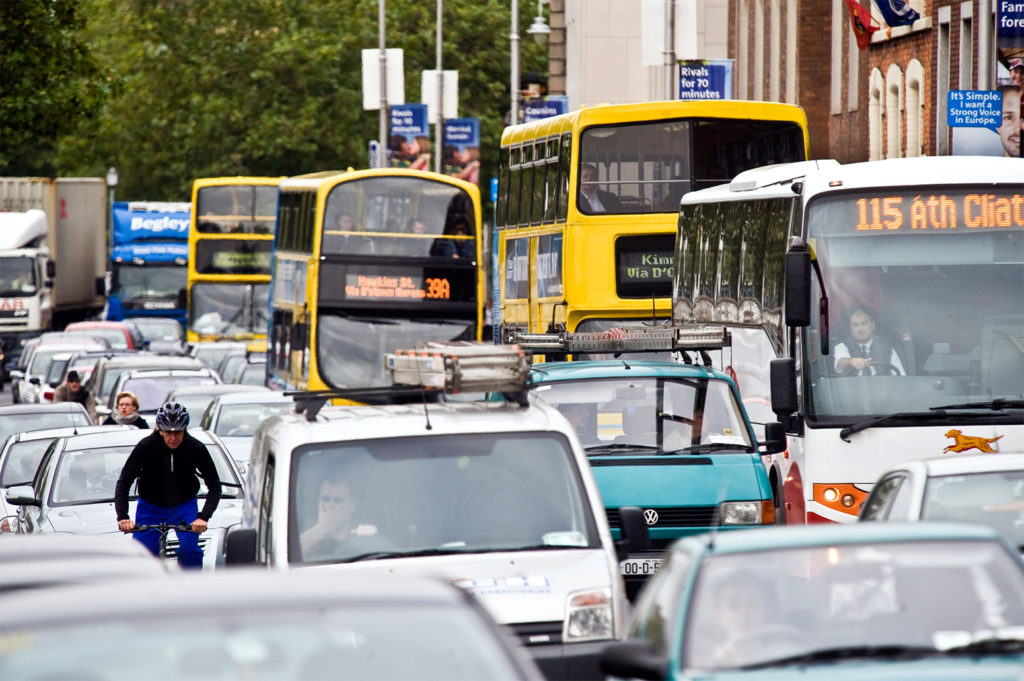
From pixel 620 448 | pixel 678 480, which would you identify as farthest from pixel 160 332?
pixel 678 480

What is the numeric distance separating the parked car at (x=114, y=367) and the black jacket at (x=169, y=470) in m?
14.0

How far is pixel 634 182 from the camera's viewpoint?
2091cm

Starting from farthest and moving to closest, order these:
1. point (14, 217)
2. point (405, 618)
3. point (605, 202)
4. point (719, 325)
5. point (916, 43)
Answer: point (14, 217), point (916, 43), point (605, 202), point (719, 325), point (405, 618)

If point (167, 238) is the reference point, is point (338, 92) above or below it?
above

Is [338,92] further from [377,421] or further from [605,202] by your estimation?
[377,421]

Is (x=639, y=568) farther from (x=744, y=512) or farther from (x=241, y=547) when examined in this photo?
(x=241, y=547)

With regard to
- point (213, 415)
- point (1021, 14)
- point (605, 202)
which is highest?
point (1021, 14)

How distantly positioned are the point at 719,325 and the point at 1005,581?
10.4 meters

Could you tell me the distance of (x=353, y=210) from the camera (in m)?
27.4

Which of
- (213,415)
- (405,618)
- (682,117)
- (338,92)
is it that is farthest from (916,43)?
(338,92)

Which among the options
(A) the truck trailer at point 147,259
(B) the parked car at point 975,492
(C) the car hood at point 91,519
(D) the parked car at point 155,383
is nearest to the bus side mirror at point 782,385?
(B) the parked car at point 975,492

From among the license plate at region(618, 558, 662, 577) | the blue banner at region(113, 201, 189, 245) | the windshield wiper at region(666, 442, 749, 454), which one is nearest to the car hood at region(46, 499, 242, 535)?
the license plate at region(618, 558, 662, 577)

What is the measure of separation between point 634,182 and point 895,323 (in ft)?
26.6

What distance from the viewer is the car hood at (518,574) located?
833cm
